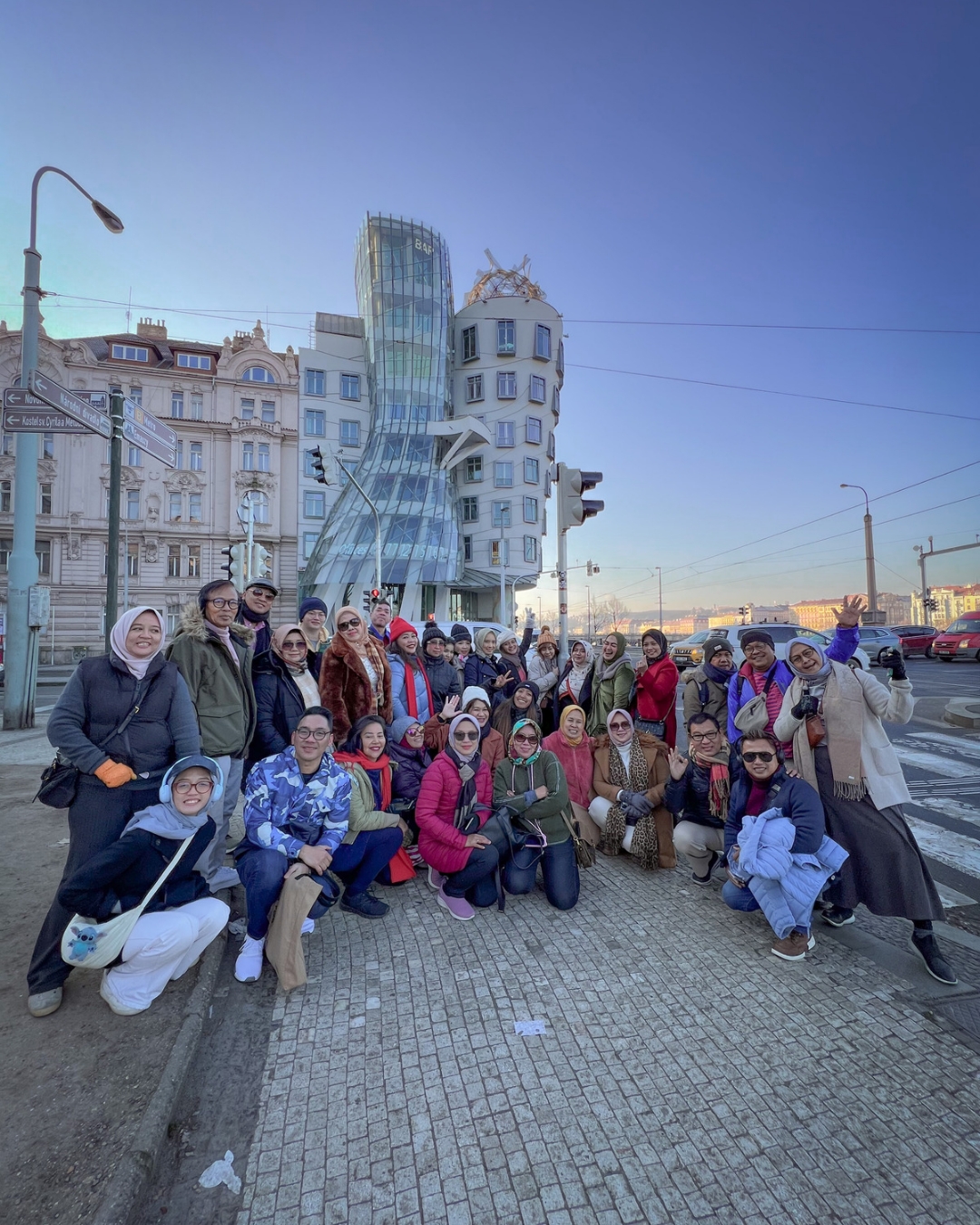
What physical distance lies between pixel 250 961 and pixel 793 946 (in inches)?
127

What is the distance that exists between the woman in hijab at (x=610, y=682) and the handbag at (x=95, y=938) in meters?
4.07

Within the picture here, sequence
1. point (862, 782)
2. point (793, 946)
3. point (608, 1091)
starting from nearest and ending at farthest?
point (608, 1091) → point (793, 946) → point (862, 782)

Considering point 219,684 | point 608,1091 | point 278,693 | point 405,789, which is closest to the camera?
point 608,1091

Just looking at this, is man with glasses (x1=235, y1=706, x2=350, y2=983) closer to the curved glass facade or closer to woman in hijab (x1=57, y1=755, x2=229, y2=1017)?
woman in hijab (x1=57, y1=755, x2=229, y2=1017)

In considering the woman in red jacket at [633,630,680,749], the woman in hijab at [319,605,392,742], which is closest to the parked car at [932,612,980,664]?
the woman in red jacket at [633,630,680,749]

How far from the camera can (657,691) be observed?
556 cm

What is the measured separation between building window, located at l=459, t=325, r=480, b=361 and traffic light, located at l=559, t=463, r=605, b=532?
1486 inches

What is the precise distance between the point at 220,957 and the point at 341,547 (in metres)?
30.4

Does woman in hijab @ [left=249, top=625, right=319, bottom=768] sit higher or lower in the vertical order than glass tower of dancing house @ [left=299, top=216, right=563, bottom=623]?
lower

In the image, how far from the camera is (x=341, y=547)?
32.5 m

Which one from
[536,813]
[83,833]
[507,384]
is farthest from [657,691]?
[507,384]

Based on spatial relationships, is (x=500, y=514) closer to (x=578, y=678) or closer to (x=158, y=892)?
(x=578, y=678)

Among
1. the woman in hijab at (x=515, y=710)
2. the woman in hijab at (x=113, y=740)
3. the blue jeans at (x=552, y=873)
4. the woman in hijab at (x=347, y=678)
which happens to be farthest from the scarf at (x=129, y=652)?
the woman in hijab at (x=515, y=710)

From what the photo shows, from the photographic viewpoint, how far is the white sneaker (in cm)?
328
